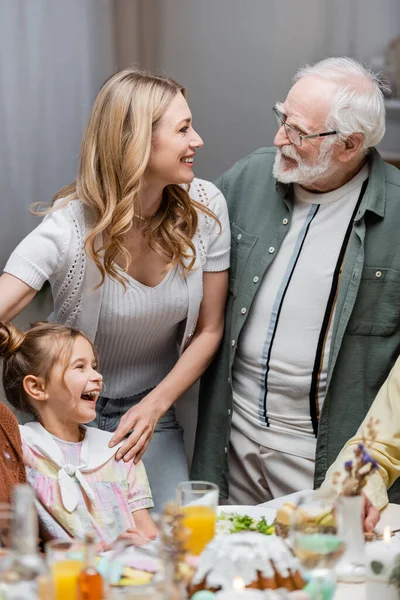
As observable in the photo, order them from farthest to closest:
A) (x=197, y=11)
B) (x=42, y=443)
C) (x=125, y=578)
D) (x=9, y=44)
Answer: (x=197, y=11)
(x=9, y=44)
(x=42, y=443)
(x=125, y=578)

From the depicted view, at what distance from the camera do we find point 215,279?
2898 millimetres

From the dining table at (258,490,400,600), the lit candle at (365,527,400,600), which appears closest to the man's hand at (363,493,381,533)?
the dining table at (258,490,400,600)

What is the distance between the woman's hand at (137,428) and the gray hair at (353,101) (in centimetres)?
96

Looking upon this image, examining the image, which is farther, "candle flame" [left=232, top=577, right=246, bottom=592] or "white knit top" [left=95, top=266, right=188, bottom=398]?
"white knit top" [left=95, top=266, right=188, bottom=398]

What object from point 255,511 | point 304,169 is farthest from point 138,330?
point 255,511

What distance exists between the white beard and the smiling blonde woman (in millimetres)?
212

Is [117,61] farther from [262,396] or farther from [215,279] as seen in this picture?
[262,396]

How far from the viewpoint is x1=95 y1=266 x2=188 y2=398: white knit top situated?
270 centimetres

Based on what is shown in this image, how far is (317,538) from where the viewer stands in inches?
60.2

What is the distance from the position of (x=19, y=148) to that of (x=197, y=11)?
0.82 metres

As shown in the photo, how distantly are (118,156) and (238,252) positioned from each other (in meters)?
0.56

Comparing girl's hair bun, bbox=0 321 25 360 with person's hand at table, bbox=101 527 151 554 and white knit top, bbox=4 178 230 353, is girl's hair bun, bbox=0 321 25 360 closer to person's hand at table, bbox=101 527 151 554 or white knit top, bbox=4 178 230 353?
white knit top, bbox=4 178 230 353

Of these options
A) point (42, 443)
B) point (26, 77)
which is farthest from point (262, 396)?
point (26, 77)

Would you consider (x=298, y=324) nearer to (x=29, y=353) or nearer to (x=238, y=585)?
(x=29, y=353)
